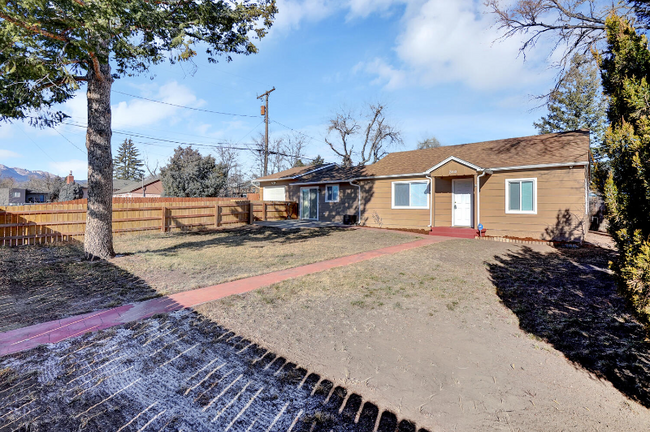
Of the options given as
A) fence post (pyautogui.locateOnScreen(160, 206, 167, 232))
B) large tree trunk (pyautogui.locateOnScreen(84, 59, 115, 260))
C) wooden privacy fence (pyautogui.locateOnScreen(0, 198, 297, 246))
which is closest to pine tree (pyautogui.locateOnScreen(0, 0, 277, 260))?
large tree trunk (pyautogui.locateOnScreen(84, 59, 115, 260))

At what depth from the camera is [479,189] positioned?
1249cm

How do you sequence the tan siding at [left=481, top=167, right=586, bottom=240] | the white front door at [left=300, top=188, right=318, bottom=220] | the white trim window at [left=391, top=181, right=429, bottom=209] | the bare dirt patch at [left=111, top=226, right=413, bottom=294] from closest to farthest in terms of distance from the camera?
the bare dirt patch at [left=111, top=226, right=413, bottom=294]
the tan siding at [left=481, top=167, right=586, bottom=240]
the white trim window at [left=391, top=181, right=429, bottom=209]
the white front door at [left=300, top=188, right=318, bottom=220]

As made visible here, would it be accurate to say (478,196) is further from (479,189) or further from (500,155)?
(500,155)

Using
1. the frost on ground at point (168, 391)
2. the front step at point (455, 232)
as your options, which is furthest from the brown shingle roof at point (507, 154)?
the frost on ground at point (168, 391)

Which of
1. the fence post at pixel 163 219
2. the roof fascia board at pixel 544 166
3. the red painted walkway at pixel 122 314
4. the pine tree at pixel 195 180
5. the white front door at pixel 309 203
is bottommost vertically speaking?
the red painted walkway at pixel 122 314

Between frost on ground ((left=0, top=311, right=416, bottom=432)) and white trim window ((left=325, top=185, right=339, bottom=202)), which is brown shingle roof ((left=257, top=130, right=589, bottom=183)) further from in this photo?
frost on ground ((left=0, top=311, right=416, bottom=432))

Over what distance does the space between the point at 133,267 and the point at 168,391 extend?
528cm

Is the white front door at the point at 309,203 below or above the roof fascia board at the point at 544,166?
below

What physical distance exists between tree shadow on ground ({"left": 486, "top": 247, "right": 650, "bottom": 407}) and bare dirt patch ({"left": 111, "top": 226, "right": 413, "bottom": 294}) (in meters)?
4.21

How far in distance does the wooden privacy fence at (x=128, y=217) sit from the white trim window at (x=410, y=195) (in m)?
8.13

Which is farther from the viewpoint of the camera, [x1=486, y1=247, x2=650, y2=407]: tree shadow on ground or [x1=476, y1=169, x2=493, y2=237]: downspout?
[x1=476, y1=169, x2=493, y2=237]: downspout

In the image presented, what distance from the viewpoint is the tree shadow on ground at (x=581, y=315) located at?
10.3ft

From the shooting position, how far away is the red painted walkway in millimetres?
3373

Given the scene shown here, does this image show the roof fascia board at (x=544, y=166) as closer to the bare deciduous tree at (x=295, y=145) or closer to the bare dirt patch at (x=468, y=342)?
the bare dirt patch at (x=468, y=342)
